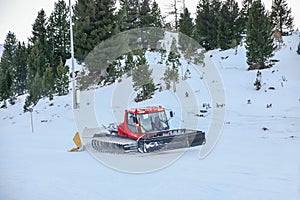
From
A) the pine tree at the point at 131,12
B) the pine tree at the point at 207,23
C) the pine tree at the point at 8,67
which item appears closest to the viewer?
the pine tree at the point at 207,23

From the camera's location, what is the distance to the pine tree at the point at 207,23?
98.5 feet

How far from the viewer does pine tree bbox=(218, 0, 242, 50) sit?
88.2 feet

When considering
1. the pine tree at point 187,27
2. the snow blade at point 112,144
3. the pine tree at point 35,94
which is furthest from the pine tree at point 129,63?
the snow blade at point 112,144

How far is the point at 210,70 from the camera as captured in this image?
68.6ft

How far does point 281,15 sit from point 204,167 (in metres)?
28.5

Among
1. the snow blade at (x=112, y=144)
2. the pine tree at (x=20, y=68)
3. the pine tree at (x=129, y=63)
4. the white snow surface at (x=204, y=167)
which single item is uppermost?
the pine tree at (x=20, y=68)

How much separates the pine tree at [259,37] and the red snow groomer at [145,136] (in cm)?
1169

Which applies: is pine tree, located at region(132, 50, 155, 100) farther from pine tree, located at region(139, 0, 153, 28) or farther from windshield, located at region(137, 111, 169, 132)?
pine tree, located at region(139, 0, 153, 28)

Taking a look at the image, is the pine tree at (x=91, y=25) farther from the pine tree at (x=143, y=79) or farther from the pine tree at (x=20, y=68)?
the pine tree at (x=20, y=68)

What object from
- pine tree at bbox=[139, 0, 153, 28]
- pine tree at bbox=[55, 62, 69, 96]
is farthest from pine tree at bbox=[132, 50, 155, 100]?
pine tree at bbox=[139, 0, 153, 28]

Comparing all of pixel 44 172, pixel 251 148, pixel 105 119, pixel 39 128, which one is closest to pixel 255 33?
pixel 105 119

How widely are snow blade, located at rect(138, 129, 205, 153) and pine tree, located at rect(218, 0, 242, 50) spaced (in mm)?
20495

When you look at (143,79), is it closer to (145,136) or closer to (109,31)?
(109,31)

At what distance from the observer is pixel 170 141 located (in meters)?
7.84
